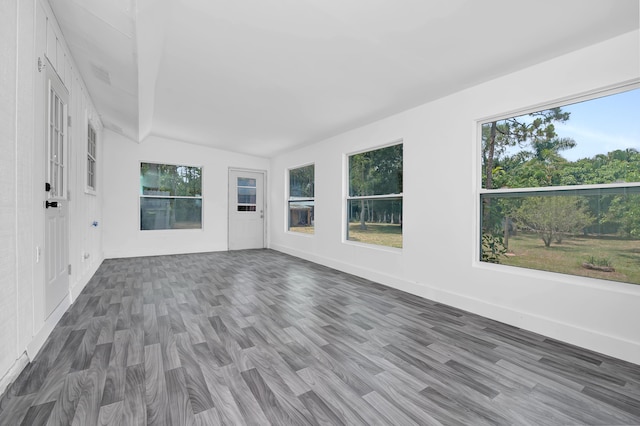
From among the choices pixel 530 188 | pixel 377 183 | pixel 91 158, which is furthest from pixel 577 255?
pixel 91 158

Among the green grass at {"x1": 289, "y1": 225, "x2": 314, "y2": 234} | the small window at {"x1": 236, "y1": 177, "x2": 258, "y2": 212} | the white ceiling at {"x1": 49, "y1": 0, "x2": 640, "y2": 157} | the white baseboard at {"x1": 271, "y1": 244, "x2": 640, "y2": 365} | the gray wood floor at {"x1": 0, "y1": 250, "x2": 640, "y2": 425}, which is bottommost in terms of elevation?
the gray wood floor at {"x1": 0, "y1": 250, "x2": 640, "y2": 425}

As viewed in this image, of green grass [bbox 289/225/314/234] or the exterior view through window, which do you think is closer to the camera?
the exterior view through window

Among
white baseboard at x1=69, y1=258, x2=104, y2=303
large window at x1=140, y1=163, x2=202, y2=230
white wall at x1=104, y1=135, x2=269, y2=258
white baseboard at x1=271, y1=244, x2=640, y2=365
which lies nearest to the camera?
white baseboard at x1=271, y1=244, x2=640, y2=365

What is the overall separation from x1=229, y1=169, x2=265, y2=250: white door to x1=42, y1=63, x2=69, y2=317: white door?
4190 millimetres

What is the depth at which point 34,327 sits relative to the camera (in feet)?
6.88

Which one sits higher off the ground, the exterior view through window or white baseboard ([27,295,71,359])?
the exterior view through window

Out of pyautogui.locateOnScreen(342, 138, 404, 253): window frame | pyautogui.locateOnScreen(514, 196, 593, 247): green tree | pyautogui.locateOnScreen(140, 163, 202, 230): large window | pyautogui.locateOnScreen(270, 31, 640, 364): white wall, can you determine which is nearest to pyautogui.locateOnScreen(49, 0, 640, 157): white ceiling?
pyautogui.locateOnScreen(270, 31, 640, 364): white wall

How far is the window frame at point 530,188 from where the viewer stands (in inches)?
88.9

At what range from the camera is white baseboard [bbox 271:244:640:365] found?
2.14m

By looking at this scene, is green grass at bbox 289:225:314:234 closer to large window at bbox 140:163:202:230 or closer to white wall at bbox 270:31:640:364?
white wall at bbox 270:31:640:364

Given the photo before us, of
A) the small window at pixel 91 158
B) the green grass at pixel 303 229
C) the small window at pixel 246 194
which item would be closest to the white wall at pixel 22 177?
the small window at pixel 91 158

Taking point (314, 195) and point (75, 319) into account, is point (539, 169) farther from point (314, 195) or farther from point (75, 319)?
point (75, 319)

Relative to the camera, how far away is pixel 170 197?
649cm

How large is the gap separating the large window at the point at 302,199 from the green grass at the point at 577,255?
380 cm
